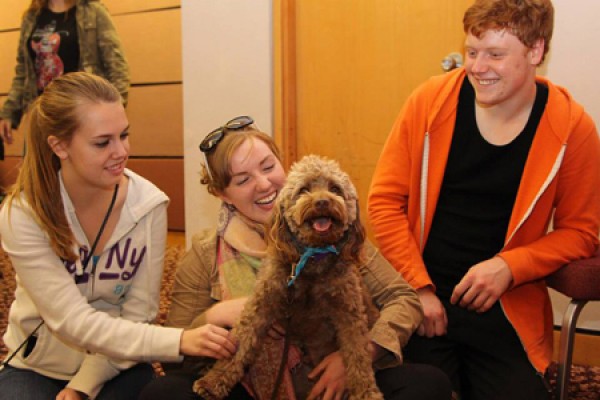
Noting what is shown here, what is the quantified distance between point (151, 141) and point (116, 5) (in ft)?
4.03

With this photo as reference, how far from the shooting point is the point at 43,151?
1.67 metres

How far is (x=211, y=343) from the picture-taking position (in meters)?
1.49

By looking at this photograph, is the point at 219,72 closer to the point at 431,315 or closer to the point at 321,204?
the point at 431,315

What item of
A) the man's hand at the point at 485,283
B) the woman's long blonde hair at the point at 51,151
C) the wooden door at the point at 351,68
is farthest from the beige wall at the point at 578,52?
the woman's long blonde hair at the point at 51,151

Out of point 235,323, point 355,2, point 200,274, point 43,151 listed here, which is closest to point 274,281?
point 235,323

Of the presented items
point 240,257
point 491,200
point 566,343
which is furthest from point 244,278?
point 566,343

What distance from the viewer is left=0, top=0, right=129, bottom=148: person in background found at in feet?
11.1

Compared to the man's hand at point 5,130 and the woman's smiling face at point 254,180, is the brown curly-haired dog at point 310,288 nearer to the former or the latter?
the woman's smiling face at point 254,180

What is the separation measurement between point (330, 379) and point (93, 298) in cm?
70

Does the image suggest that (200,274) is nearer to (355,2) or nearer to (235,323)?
(235,323)

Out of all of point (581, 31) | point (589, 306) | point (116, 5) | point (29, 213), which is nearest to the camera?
point (29, 213)

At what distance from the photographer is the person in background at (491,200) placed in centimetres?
175

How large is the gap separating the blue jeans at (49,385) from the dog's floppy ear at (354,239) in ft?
2.36

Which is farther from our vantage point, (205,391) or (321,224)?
(205,391)
